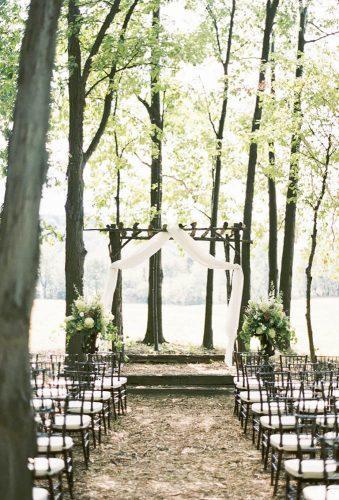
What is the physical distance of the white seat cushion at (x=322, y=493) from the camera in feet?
16.6

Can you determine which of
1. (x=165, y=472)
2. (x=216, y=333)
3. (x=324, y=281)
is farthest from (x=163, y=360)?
(x=324, y=281)

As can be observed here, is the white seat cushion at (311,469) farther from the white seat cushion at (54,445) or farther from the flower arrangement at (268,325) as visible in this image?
the flower arrangement at (268,325)

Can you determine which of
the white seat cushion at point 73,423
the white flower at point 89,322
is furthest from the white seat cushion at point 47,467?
the white flower at point 89,322

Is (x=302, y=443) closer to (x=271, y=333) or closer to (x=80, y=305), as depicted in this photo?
(x=271, y=333)

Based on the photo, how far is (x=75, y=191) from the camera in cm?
1339

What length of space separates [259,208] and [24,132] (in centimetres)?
1892

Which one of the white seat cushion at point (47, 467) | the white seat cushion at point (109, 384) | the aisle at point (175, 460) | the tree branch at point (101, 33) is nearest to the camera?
the white seat cushion at point (47, 467)

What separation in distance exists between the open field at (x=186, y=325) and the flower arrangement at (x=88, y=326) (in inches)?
310

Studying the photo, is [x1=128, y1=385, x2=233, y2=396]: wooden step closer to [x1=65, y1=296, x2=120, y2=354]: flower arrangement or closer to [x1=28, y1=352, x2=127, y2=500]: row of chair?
[x1=65, y1=296, x2=120, y2=354]: flower arrangement

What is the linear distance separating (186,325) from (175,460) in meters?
24.3

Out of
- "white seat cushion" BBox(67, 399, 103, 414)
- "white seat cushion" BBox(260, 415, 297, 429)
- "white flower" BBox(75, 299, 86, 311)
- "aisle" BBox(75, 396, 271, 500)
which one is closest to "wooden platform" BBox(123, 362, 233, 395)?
"aisle" BBox(75, 396, 271, 500)

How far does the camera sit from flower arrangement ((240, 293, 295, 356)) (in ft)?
40.9

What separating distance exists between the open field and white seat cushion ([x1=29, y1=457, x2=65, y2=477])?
47.5 feet

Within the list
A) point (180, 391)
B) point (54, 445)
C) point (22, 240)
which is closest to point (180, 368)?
point (180, 391)
